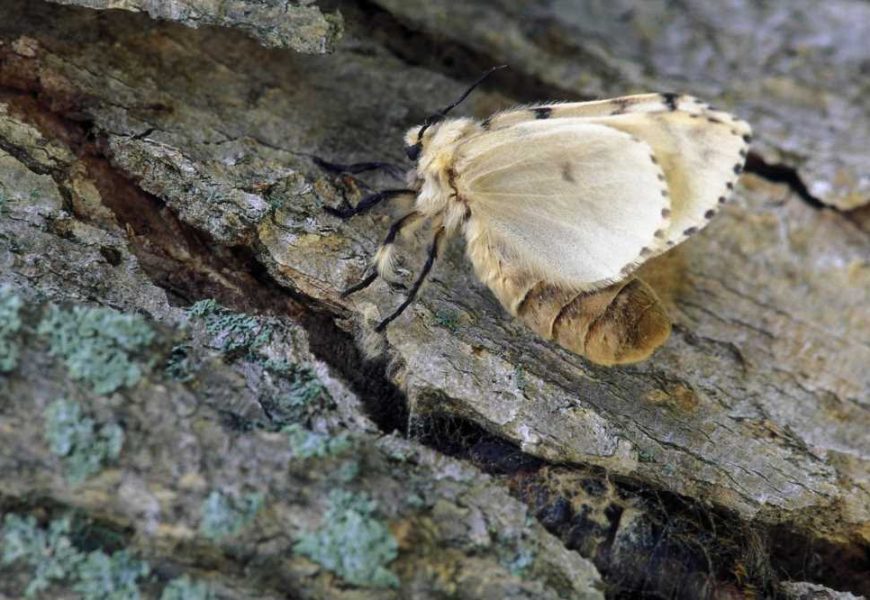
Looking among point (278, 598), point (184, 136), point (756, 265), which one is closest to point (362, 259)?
point (184, 136)

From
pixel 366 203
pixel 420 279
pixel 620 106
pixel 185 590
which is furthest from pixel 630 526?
pixel 366 203

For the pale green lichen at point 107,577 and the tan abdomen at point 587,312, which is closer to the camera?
the pale green lichen at point 107,577

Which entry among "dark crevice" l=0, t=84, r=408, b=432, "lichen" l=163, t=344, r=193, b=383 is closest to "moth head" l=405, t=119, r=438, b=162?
"dark crevice" l=0, t=84, r=408, b=432

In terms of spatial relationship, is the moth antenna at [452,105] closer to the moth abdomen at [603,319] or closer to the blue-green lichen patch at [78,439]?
the moth abdomen at [603,319]

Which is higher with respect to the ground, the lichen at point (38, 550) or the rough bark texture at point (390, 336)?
the rough bark texture at point (390, 336)

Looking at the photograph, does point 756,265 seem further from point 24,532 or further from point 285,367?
point 24,532

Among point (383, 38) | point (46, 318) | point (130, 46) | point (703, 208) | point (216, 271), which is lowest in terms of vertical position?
point (46, 318)

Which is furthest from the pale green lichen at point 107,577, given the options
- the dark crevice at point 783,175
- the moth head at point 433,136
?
the dark crevice at point 783,175
